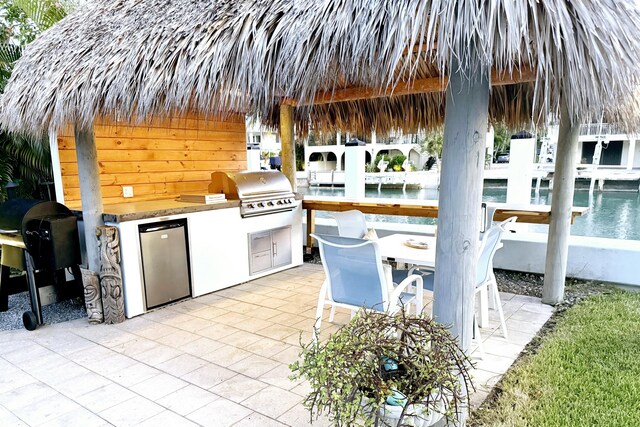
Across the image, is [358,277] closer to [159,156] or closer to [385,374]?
[385,374]

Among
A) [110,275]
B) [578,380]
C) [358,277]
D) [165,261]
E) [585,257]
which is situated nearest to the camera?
[578,380]

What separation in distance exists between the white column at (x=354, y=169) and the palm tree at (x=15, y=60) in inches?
226

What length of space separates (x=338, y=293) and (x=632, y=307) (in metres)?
2.97

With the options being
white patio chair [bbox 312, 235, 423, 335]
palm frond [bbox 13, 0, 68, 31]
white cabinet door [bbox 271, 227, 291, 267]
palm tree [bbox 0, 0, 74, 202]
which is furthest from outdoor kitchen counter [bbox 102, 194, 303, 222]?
palm frond [bbox 13, 0, 68, 31]

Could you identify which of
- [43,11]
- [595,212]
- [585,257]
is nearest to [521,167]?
[585,257]

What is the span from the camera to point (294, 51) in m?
→ 2.04

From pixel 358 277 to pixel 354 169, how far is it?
6.48 meters

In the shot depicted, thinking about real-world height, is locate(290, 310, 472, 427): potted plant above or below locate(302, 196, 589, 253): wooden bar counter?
below

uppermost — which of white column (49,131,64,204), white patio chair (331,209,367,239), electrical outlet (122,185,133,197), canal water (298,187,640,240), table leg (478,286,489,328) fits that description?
white column (49,131,64,204)

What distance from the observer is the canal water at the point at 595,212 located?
945 centimetres

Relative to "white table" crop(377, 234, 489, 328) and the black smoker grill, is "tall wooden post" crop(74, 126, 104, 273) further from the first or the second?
"white table" crop(377, 234, 489, 328)

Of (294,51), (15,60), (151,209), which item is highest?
(15,60)

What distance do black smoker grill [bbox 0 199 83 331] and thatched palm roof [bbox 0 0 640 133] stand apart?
0.79m

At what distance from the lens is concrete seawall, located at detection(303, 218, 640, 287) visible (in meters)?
4.29
